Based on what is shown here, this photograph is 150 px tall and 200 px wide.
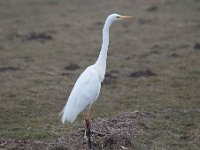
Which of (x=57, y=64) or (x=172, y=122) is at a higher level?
(x=172, y=122)

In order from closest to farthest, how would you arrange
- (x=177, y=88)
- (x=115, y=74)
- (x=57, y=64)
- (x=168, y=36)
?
(x=177, y=88)
(x=115, y=74)
(x=57, y=64)
(x=168, y=36)

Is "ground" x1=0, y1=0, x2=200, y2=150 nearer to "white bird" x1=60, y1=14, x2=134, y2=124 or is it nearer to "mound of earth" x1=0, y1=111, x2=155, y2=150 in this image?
"mound of earth" x1=0, y1=111, x2=155, y2=150

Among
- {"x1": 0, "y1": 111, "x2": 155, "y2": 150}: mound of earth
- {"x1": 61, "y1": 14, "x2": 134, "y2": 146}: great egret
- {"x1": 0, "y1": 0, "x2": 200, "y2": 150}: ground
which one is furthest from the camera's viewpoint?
{"x1": 0, "y1": 0, "x2": 200, "y2": 150}: ground

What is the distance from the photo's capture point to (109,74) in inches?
635

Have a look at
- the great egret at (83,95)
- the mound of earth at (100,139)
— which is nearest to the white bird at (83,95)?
the great egret at (83,95)

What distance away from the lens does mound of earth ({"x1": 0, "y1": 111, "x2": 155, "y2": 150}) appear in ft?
28.3

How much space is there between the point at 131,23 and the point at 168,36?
386cm

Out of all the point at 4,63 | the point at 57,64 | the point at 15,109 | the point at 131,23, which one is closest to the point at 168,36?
the point at 131,23

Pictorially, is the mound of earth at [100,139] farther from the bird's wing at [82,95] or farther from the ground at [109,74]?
the bird's wing at [82,95]

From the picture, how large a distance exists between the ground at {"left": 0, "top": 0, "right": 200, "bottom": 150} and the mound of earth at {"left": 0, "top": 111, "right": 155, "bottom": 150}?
2cm

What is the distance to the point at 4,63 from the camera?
18.0 m

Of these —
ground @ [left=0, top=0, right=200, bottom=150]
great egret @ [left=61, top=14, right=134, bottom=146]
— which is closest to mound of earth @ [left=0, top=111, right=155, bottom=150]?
ground @ [left=0, top=0, right=200, bottom=150]

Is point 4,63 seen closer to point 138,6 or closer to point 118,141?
point 118,141

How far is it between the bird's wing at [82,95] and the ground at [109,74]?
53 cm
